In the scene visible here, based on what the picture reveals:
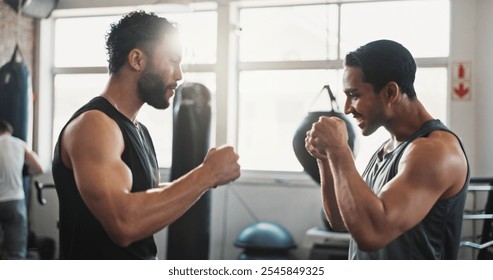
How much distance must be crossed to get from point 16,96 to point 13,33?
38cm

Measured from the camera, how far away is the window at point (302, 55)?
1579mm

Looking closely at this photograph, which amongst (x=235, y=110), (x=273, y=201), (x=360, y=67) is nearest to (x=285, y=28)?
(x=235, y=110)

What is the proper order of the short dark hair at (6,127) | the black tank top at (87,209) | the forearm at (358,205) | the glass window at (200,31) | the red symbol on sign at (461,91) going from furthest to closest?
the short dark hair at (6,127) < the glass window at (200,31) < the red symbol on sign at (461,91) < the black tank top at (87,209) < the forearm at (358,205)

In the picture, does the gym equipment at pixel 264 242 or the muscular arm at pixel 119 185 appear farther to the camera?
the gym equipment at pixel 264 242

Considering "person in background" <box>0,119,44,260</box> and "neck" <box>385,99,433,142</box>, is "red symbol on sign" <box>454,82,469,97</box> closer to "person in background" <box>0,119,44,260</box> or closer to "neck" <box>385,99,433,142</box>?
"neck" <box>385,99,433,142</box>

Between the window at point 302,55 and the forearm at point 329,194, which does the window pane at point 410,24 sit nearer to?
the window at point 302,55

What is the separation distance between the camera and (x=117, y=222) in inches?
38.3

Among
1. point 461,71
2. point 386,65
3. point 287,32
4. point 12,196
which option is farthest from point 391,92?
point 12,196

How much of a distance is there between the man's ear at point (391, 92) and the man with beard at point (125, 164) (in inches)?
14.3

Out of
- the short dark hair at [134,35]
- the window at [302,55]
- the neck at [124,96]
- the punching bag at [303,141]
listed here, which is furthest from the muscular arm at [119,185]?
the punching bag at [303,141]

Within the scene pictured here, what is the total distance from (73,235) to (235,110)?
34.6 inches

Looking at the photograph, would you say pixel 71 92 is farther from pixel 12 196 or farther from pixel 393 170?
pixel 393 170

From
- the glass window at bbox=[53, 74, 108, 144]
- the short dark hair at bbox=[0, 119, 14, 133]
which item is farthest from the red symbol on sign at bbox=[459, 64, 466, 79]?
the short dark hair at bbox=[0, 119, 14, 133]
